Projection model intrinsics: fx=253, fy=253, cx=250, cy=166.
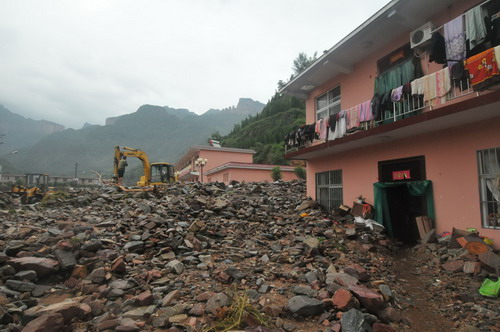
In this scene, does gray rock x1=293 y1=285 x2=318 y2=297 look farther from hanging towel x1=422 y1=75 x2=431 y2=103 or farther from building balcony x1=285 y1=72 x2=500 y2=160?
hanging towel x1=422 y1=75 x2=431 y2=103

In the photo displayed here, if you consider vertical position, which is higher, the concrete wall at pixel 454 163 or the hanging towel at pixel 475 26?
the hanging towel at pixel 475 26

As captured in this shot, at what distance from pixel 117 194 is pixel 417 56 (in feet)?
47.0

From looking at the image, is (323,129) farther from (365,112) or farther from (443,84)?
(443,84)

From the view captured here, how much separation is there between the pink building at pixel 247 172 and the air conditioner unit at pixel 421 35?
18.3 meters

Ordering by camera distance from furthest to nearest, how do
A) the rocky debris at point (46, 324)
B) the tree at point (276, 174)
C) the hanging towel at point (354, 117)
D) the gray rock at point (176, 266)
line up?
the tree at point (276, 174)
the hanging towel at point (354, 117)
the gray rock at point (176, 266)
the rocky debris at point (46, 324)

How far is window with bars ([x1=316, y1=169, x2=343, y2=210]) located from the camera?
11008mm

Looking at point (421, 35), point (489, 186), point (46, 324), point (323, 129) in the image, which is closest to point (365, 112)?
point (323, 129)

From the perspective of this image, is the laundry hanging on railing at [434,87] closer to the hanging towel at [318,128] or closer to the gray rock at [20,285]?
the hanging towel at [318,128]

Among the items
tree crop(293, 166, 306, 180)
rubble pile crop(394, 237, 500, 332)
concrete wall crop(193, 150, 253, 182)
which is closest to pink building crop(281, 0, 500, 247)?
rubble pile crop(394, 237, 500, 332)

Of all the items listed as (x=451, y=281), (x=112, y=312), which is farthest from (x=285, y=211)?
(x=112, y=312)

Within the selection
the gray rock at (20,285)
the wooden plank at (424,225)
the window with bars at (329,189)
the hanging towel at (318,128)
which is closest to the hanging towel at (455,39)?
the wooden plank at (424,225)

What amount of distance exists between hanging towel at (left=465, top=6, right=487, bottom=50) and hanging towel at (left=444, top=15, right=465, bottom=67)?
16cm

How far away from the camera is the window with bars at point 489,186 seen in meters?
5.85

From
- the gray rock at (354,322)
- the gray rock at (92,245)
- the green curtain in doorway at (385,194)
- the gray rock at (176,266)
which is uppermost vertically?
the green curtain in doorway at (385,194)
